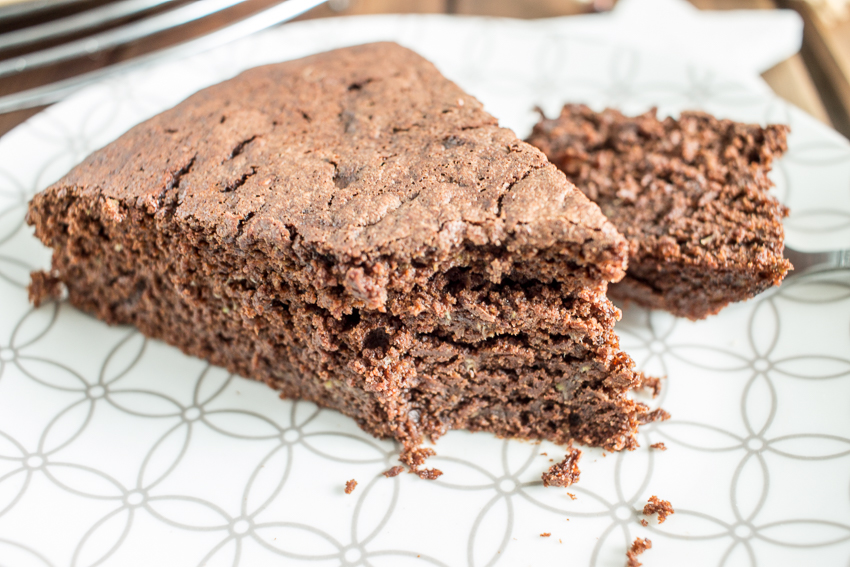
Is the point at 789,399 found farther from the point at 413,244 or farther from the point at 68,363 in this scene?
the point at 68,363

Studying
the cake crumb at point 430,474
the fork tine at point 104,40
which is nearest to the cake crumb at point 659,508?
the cake crumb at point 430,474

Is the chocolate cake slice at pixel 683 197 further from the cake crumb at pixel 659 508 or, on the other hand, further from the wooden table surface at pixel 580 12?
the wooden table surface at pixel 580 12

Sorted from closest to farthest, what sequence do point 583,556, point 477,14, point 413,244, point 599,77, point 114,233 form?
point 413,244 < point 583,556 < point 114,233 < point 599,77 < point 477,14

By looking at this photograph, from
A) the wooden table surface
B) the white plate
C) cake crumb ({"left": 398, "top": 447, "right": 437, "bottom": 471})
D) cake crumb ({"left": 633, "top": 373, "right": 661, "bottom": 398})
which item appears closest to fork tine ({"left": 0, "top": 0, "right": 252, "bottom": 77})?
the wooden table surface

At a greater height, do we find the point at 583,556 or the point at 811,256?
the point at 811,256

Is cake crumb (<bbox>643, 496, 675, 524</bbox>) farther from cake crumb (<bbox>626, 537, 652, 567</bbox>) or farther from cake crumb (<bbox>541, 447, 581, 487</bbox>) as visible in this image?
cake crumb (<bbox>541, 447, 581, 487</bbox>)

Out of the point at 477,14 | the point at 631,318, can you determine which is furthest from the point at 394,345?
the point at 477,14

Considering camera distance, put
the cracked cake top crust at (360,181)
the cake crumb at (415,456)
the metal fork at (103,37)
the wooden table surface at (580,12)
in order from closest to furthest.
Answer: the cracked cake top crust at (360,181), the cake crumb at (415,456), the metal fork at (103,37), the wooden table surface at (580,12)

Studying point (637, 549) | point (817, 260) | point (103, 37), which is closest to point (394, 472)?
point (637, 549)
